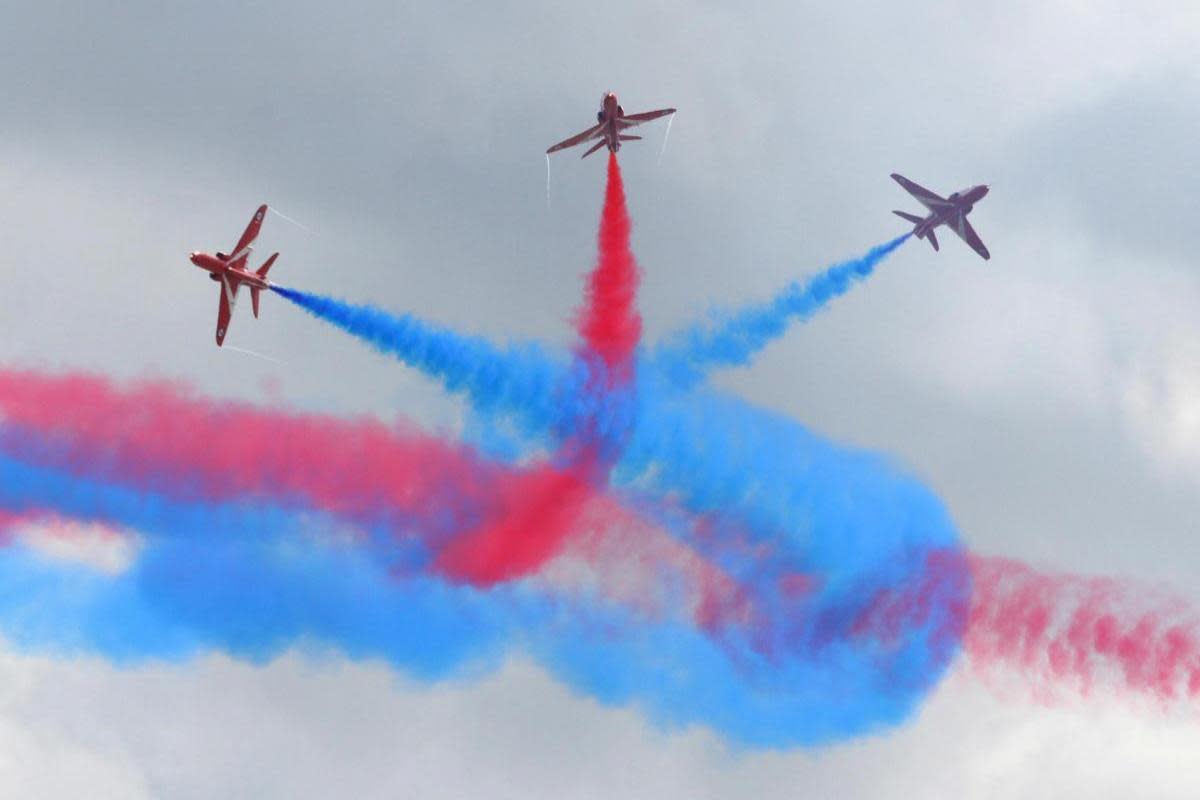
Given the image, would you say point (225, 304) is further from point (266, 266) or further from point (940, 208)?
point (940, 208)

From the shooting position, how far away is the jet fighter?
78.4m

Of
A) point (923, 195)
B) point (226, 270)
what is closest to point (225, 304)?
point (226, 270)

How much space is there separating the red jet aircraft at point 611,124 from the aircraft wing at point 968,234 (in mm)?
20728

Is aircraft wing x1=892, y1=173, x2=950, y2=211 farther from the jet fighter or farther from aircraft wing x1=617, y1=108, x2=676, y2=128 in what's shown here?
aircraft wing x1=617, y1=108, x2=676, y2=128

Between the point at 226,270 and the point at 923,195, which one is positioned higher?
the point at 923,195

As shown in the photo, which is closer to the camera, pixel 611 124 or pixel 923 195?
pixel 611 124

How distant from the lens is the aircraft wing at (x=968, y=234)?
261 feet

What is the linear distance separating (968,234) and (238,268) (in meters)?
38.6

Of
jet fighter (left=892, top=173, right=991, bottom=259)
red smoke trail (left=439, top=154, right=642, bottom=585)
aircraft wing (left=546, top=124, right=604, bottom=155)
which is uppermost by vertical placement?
jet fighter (left=892, top=173, right=991, bottom=259)

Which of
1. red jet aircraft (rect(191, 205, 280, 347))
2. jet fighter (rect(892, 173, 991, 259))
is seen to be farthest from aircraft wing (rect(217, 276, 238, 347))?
jet fighter (rect(892, 173, 991, 259))

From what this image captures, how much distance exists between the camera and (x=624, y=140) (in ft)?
218

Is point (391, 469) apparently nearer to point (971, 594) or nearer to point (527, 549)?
point (527, 549)

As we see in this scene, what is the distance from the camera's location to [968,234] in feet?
264

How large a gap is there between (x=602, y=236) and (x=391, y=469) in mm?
13921
